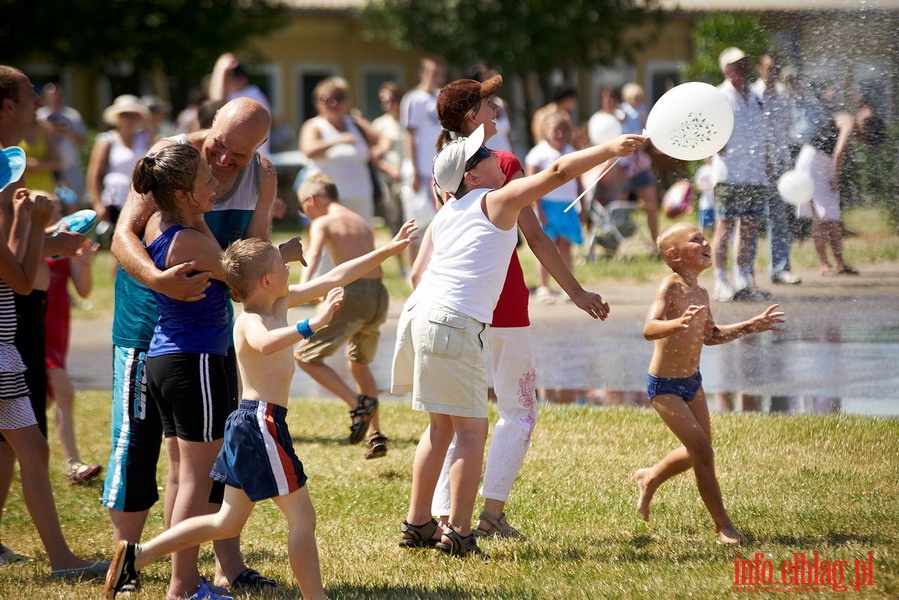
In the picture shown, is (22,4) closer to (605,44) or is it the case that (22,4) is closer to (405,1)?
(405,1)

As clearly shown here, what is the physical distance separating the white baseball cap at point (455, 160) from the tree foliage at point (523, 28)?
21148 mm

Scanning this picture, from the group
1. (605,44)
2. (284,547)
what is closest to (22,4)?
(605,44)

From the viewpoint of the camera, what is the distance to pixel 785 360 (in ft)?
24.7

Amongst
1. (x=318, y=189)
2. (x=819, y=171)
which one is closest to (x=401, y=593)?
(x=318, y=189)

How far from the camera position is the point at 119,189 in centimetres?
1167

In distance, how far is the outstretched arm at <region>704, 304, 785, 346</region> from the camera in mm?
4812

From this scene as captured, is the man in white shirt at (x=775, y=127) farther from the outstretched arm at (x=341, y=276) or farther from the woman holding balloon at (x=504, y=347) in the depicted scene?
the outstretched arm at (x=341, y=276)

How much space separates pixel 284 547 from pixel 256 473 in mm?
1320

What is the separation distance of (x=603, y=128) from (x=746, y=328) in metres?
10.5

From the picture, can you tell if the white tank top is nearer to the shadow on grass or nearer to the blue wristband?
the blue wristband

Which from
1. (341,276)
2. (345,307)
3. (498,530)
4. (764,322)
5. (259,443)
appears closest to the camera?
(259,443)

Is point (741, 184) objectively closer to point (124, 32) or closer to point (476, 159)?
point (476, 159)

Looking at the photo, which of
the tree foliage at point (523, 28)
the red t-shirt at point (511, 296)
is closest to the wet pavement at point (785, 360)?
the red t-shirt at point (511, 296)

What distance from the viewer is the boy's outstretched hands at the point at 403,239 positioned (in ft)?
14.6
